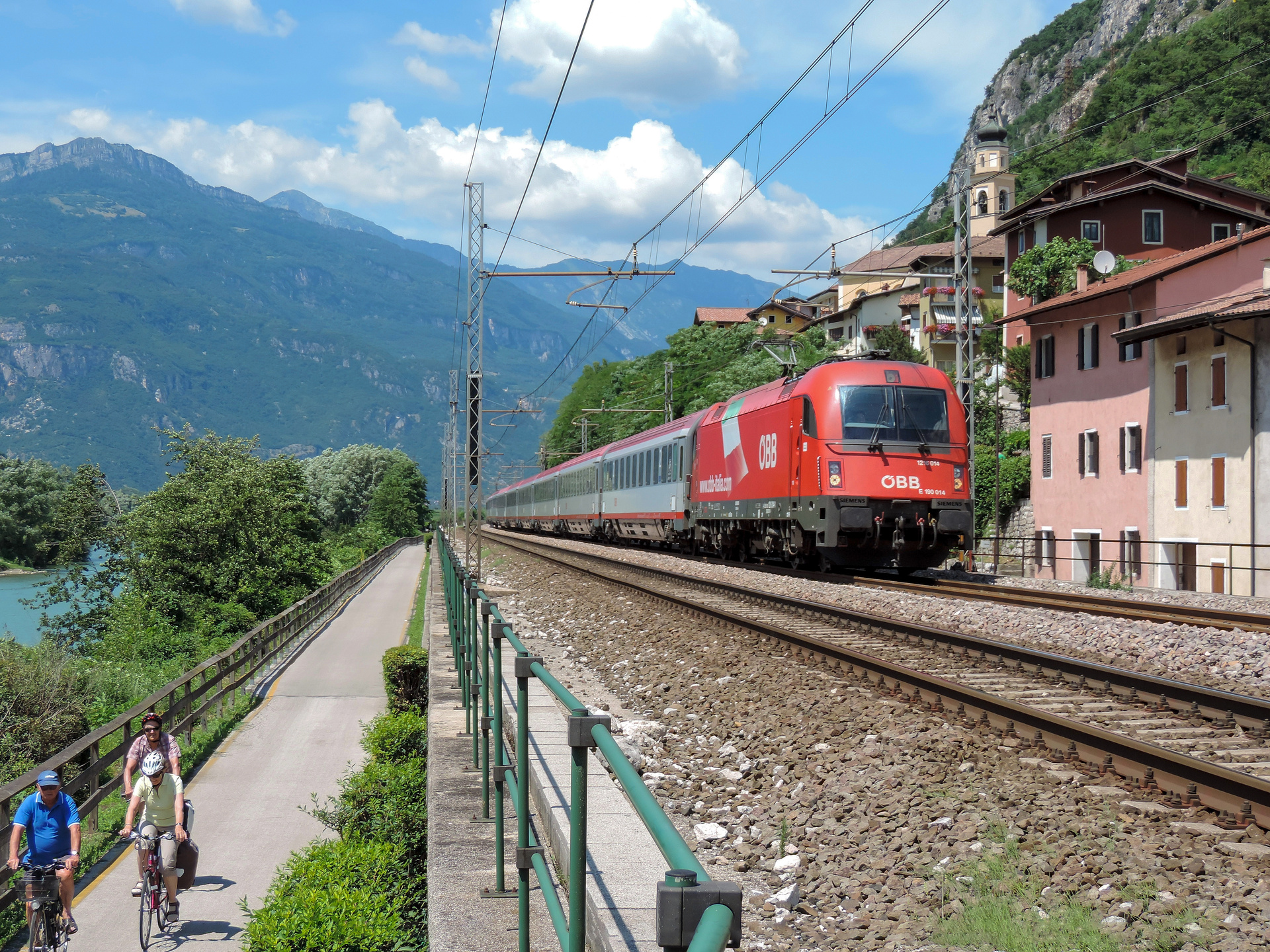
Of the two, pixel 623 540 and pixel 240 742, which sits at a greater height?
pixel 623 540

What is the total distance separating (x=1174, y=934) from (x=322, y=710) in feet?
67.4

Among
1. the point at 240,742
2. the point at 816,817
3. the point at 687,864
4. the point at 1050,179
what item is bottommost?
the point at 240,742

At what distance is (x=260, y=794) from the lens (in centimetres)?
1638

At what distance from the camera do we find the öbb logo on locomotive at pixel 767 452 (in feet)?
72.4

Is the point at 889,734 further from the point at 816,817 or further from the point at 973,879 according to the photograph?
the point at 973,879

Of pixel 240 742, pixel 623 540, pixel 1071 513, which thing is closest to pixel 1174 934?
pixel 240 742

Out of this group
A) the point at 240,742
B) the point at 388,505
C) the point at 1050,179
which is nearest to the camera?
the point at 240,742

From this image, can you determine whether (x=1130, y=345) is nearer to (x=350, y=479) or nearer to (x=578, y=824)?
(x=578, y=824)

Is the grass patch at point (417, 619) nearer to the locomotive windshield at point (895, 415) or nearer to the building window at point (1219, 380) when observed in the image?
the locomotive windshield at point (895, 415)

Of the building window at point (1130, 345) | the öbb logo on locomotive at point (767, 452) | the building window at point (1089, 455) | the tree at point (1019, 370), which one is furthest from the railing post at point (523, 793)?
the tree at point (1019, 370)

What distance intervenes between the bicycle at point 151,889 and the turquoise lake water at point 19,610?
40.4 metres

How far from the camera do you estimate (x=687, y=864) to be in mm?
1796

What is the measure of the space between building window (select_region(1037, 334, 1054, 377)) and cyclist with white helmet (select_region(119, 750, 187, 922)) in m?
33.4

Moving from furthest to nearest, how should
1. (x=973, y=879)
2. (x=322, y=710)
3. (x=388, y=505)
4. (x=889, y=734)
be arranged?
(x=388, y=505)
(x=322, y=710)
(x=889, y=734)
(x=973, y=879)
